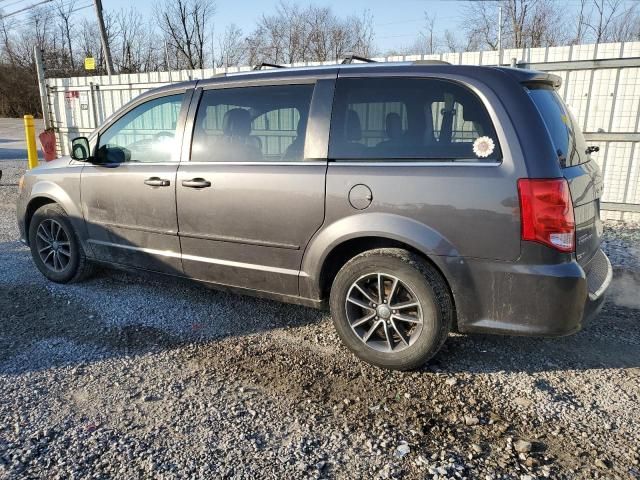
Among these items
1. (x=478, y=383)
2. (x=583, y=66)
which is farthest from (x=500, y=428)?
(x=583, y=66)

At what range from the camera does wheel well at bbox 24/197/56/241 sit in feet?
16.0

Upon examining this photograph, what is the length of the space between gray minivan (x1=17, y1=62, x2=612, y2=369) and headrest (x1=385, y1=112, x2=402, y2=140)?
34 mm

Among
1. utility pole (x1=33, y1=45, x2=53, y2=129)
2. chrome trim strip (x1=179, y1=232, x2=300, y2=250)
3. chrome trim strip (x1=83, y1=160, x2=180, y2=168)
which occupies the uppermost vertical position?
utility pole (x1=33, y1=45, x2=53, y2=129)

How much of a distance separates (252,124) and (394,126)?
44.2 inches

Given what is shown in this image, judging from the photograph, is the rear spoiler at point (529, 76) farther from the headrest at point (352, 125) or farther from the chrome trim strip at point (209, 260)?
the chrome trim strip at point (209, 260)

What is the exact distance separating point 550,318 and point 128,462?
2.32m

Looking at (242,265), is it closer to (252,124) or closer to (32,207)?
(252,124)

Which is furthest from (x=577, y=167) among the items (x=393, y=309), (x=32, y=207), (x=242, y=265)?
(x=32, y=207)

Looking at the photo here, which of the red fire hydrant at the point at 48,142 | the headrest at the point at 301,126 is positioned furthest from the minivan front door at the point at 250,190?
the red fire hydrant at the point at 48,142

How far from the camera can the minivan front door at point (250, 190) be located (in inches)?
133

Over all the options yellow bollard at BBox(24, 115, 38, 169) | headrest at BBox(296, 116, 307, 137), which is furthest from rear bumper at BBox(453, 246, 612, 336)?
yellow bollard at BBox(24, 115, 38, 169)

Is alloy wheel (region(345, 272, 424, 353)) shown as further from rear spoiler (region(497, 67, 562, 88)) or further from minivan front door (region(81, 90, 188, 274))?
minivan front door (region(81, 90, 188, 274))

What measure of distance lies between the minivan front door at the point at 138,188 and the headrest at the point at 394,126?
1706mm

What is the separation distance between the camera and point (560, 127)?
118 inches
